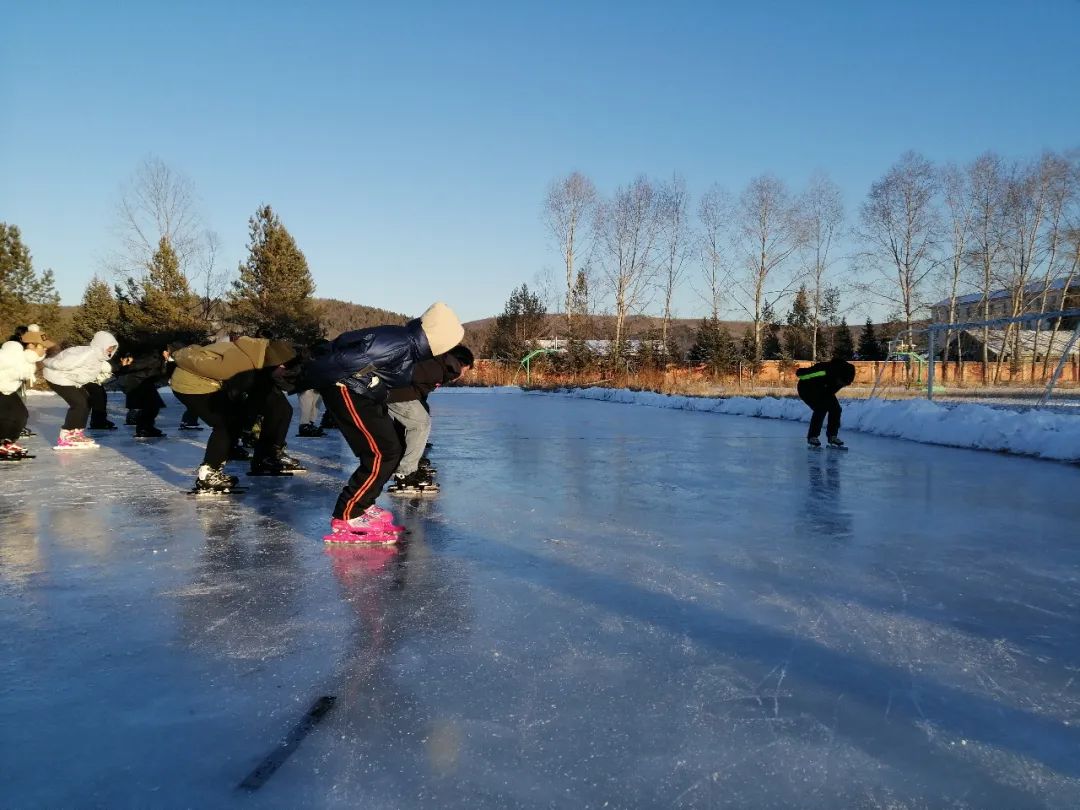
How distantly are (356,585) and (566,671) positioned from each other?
1474 millimetres

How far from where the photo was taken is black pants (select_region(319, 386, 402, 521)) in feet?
15.1

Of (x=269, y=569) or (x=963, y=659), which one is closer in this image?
(x=963, y=659)

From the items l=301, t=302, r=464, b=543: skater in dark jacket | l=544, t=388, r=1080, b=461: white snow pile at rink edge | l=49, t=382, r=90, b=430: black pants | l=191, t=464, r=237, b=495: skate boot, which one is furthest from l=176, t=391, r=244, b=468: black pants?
l=544, t=388, r=1080, b=461: white snow pile at rink edge

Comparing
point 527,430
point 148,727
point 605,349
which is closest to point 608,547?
Answer: point 148,727

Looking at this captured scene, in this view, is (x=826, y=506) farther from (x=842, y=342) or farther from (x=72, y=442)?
(x=842, y=342)

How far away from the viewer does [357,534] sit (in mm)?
4562

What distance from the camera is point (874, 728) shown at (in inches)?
85.6

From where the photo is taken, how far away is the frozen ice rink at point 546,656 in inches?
74.5

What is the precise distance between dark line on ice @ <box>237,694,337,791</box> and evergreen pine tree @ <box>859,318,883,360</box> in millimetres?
61280

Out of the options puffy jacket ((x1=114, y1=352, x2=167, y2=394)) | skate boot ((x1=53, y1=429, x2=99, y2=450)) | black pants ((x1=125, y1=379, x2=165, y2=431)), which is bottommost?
skate boot ((x1=53, y1=429, x2=99, y2=450))

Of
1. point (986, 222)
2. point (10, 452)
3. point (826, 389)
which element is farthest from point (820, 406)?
point (986, 222)

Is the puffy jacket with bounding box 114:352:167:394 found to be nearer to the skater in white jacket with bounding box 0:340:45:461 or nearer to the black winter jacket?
the skater in white jacket with bounding box 0:340:45:461

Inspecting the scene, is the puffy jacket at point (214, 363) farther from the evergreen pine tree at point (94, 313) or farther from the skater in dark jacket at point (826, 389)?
the evergreen pine tree at point (94, 313)

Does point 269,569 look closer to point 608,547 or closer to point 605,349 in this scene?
point 608,547
